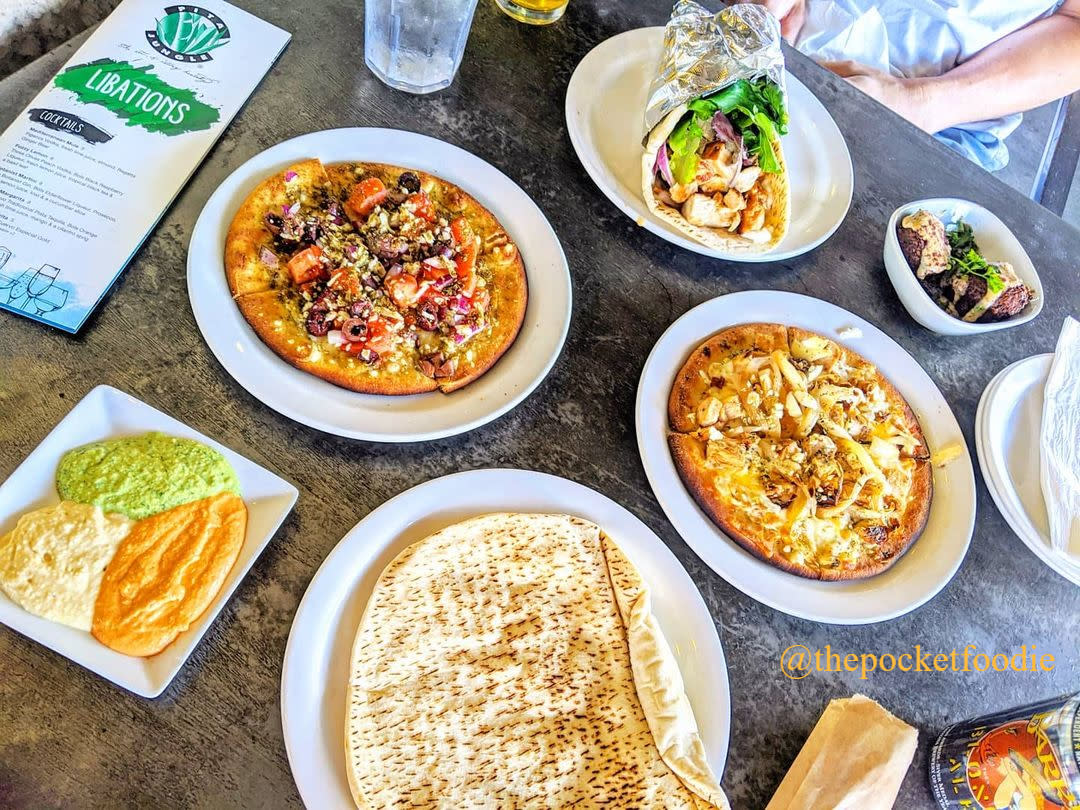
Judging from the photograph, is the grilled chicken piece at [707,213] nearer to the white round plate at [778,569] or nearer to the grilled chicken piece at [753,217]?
the grilled chicken piece at [753,217]

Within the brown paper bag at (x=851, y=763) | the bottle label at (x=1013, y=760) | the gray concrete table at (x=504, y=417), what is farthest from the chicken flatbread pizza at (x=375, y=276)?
the bottle label at (x=1013, y=760)

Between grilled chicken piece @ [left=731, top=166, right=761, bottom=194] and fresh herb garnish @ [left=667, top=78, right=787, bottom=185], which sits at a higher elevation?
fresh herb garnish @ [left=667, top=78, right=787, bottom=185]

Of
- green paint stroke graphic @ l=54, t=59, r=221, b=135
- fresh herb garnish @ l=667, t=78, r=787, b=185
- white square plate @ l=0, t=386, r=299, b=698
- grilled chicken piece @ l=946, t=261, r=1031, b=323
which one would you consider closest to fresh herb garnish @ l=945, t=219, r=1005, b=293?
grilled chicken piece @ l=946, t=261, r=1031, b=323

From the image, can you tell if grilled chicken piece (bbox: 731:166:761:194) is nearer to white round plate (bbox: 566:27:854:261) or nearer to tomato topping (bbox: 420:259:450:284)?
white round plate (bbox: 566:27:854:261)

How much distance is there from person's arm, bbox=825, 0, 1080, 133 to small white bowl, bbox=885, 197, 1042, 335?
0.68 meters

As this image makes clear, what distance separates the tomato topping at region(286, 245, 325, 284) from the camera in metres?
1.53

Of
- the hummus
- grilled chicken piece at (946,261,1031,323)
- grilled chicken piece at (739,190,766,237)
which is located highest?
grilled chicken piece at (739,190,766,237)

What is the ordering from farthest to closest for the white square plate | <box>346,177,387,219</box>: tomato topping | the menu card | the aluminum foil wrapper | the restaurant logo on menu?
the aluminum foil wrapper < the restaurant logo on menu < <box>346,177,387,219</box>: tomato topping < the menu card < the white square plate

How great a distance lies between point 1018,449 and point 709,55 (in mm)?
1243

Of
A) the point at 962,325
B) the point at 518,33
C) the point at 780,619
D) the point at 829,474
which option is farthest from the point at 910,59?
the point at 780,619

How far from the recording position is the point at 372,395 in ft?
4.88

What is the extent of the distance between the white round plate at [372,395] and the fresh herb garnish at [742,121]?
16.5 inches

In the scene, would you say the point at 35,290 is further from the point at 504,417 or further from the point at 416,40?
the point at 416,40

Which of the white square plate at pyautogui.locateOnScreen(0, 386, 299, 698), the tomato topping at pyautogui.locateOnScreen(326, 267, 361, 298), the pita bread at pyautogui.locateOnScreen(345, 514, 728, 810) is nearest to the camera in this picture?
the white square plate at pyautogui.locateOnScreen(0, 386, 299, 698)
